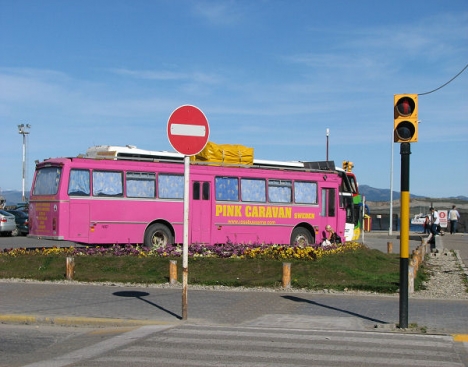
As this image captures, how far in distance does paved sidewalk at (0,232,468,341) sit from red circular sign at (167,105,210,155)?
266 cm

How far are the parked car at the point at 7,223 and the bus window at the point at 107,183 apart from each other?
17.0m

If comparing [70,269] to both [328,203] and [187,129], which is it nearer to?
[187,129]

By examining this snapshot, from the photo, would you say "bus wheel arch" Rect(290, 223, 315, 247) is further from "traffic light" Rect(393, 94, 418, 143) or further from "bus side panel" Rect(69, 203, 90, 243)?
"traffic light" Rect(393, 94, 418, 143)

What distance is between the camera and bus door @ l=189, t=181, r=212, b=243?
960 inches

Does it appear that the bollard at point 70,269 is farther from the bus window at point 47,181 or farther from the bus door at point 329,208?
the bus door at point 329,208

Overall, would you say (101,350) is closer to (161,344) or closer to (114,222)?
(161,344)

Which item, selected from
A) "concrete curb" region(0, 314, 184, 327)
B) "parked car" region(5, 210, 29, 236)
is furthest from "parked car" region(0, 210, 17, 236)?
"concrete curb" region(0, 314, 184, 327)

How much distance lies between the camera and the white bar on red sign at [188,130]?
10.9 meters

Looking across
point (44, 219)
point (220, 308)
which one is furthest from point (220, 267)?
point (44, 219)

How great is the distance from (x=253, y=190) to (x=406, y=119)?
15.6 meters

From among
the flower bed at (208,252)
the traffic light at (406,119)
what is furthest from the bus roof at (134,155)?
the traffic light at (406,119)

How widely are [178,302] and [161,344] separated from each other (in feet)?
11.9

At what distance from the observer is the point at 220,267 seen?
16.6 m

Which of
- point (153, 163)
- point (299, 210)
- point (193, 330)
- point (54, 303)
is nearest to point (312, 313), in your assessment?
point (193, 330)
